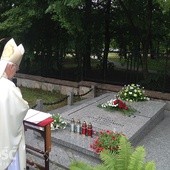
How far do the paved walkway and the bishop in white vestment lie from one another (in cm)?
325

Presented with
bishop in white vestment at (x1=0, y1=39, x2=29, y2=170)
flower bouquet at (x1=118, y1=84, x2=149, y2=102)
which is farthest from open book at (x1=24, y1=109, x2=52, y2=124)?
flower bouquet at (x1=118, y1=84, x2=149, y2=102)

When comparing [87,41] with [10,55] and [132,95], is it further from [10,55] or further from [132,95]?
[10,55]

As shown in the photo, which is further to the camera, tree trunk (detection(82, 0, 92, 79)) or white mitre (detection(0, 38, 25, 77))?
tree trunk (detection(82, 0, 92, 79))

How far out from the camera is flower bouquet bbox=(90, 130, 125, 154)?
5.91m

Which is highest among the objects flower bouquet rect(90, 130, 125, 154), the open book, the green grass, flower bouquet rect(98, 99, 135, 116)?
the open book

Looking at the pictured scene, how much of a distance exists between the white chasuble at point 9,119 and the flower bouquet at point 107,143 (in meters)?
2.19

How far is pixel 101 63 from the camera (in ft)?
42.8

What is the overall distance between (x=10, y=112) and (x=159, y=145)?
4452mm

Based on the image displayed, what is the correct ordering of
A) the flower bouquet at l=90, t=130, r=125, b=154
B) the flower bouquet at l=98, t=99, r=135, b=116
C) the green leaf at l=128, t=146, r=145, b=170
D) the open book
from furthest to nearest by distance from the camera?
1. the flower bouquet at l=98, t=99, r=135, b=116
2. the flower bouquet at l=90, t=130, r=125, b=154
3. the open book
4. the green leaf at l=128, t=146, r=145, b=170

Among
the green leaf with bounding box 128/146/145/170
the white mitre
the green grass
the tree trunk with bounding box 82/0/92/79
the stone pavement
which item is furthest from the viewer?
the tree trunk with bounding box 82/0/92/79

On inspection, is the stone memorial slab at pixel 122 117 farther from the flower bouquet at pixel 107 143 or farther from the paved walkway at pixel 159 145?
the flower bouquet at pixel 107 143

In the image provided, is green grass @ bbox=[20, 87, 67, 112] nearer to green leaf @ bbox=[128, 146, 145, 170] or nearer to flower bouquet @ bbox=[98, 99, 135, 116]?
flower bouquet @ bbox=[98, 99, 135, 116]

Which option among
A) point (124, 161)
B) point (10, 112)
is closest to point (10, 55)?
point (10, 112)

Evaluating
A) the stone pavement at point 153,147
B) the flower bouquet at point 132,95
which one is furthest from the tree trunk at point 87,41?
the stone pavement at point 153,147
